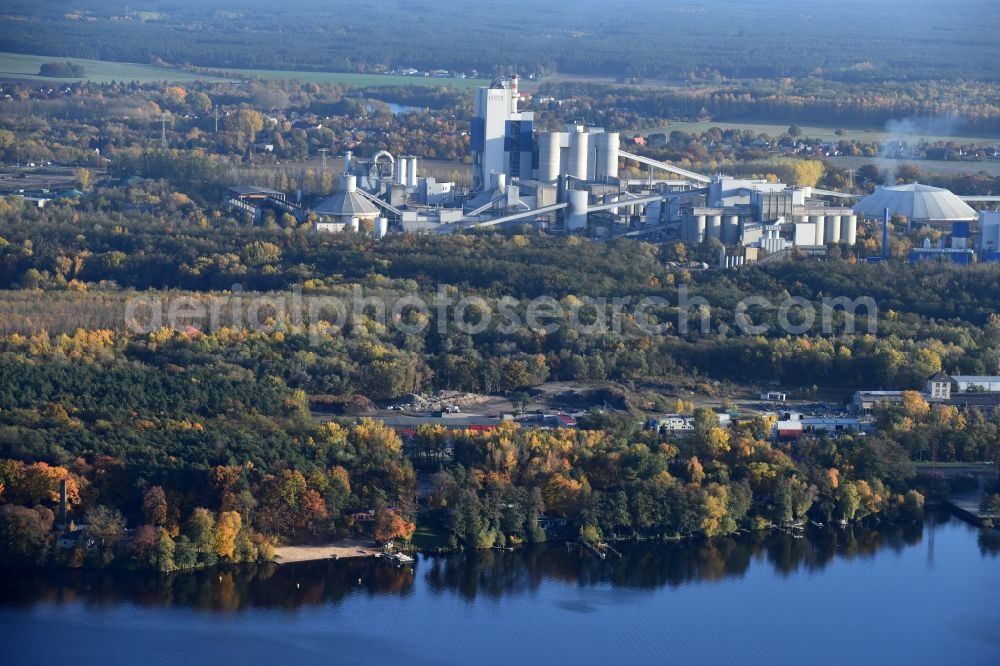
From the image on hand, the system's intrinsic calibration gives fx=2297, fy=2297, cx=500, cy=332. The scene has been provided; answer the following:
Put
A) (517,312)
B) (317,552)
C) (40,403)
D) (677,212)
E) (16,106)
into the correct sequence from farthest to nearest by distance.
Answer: (16,106) → (677,212) → (517,312) → (40,403) → (317,552)

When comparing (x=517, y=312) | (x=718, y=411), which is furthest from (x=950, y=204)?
(x=718, y=411)

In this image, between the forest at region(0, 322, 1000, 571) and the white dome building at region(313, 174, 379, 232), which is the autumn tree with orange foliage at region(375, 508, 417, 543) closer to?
the forest at region(0, 322, 1000, 571)

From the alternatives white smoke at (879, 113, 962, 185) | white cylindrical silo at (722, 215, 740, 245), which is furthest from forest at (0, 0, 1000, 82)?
white cylindrical silo at (722, 215, 740, 245)

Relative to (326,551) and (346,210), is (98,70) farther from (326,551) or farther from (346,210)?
(326,551)

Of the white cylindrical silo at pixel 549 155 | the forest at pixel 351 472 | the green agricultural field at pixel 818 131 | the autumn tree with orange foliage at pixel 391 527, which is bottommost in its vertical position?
the autumn tree with orange foliage at pixel 391 527

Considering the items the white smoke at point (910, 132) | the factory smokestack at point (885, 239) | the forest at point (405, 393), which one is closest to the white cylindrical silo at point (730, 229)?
the forest at point (405, 393)

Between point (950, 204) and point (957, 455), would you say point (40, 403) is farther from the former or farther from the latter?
point (950, 204)

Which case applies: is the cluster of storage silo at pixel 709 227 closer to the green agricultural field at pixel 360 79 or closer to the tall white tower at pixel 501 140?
the tall white tower at pixel 501 140
